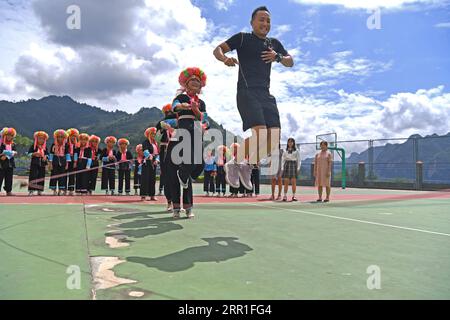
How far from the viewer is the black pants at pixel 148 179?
9766 mm

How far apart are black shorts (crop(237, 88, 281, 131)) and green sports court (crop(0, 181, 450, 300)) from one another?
128 centimetres

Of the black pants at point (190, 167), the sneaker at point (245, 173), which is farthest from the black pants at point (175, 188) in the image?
the sneaker at point (245, 173)

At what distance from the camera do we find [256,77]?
→ 520 centimetres

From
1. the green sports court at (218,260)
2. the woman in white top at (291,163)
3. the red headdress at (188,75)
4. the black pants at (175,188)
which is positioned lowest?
the green sports court at (218,260)

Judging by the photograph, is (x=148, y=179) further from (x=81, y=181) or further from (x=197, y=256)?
(x=197, y=256)

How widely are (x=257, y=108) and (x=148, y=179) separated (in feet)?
17.8

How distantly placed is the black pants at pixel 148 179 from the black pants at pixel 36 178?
3.37 m

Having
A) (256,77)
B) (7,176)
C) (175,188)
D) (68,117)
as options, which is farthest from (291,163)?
(68,117)

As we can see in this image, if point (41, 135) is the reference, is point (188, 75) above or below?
above

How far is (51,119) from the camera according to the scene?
17400cm

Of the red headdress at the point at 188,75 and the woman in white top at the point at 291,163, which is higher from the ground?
the red headdress at the point at 188,75

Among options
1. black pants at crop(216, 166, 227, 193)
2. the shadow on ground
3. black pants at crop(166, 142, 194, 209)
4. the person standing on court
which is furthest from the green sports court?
black pants at crop(216, 166, 227, 193)

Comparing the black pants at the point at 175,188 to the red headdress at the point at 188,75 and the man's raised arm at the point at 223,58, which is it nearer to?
the red headdress at the point at 188,75
